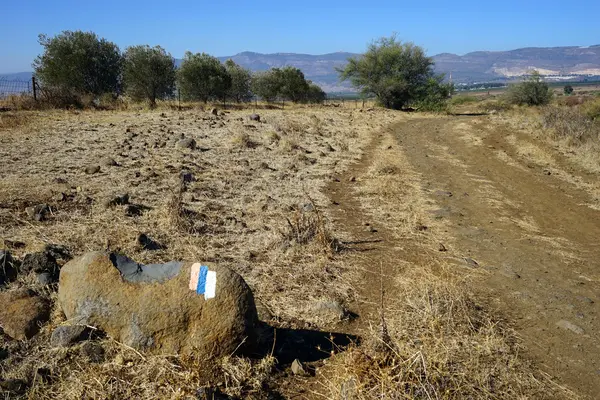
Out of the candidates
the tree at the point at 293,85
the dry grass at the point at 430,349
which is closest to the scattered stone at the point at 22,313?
the dry grass at the point at 430,349

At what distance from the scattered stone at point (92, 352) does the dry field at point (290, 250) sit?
3 centimetres

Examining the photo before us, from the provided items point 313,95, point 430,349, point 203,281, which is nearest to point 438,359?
point 430,349

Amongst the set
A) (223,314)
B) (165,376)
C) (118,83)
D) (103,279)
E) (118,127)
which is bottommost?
(165,376)

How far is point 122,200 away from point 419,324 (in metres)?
4.73

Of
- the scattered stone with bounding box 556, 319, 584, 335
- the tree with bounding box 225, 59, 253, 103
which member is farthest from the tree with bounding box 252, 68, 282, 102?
the scattered stone with bounding box 556, 319, 584, 335

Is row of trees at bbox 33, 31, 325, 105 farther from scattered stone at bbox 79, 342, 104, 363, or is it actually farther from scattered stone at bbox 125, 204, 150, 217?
scattered stone at bbox 79, 342, 104, 363

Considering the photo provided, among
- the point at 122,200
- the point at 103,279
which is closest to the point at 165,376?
the point at 103,279

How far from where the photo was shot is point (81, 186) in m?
8.05

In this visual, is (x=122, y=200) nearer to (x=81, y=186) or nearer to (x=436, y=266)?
(x=81, y=186)

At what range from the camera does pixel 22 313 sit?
3.91m

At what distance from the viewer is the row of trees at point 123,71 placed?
25891mm

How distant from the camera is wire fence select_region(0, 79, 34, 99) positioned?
67.4 ft

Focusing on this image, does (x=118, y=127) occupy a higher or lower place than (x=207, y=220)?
higher

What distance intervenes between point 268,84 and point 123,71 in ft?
57.9
